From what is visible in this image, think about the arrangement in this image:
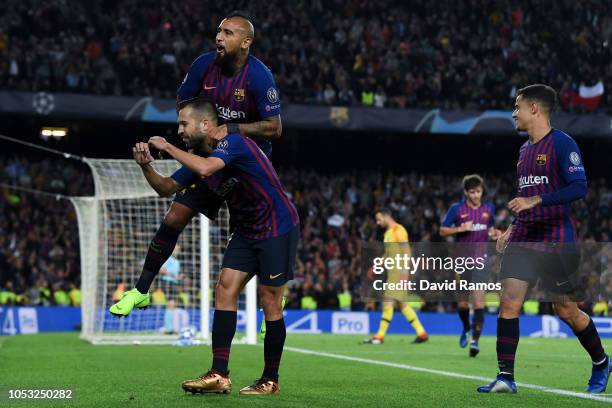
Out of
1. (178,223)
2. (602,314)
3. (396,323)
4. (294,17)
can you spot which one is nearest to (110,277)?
(396,323)

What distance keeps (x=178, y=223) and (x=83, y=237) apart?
1064 cm

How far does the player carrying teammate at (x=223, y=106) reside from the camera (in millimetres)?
6473

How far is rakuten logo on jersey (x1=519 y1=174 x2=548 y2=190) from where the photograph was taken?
6.81m

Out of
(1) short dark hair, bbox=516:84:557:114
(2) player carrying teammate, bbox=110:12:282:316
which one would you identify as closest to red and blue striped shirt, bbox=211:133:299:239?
(2) player carrying teammate, bbox=110:12:282:316

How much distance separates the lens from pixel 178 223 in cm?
653

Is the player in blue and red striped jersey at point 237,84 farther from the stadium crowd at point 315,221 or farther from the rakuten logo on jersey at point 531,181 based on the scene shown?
→ the stadium crowd at point 315,221

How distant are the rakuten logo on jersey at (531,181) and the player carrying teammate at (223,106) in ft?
5.67

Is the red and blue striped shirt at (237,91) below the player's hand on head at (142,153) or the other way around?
the other way around

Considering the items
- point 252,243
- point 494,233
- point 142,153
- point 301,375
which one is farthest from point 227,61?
point 494,233

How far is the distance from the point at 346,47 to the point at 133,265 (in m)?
14.2

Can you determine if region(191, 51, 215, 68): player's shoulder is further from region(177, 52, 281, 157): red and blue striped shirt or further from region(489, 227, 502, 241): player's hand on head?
region(489, 227, 502, 241): player's hand on head

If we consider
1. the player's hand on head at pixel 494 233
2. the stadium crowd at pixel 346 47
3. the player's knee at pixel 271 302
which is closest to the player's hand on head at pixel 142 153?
the player's knee at pixel 271 302

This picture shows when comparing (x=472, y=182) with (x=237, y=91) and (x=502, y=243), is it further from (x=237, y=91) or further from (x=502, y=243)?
(x=237, y=91)

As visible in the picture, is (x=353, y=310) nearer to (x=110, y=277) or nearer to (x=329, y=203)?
(x=329, y=203)
